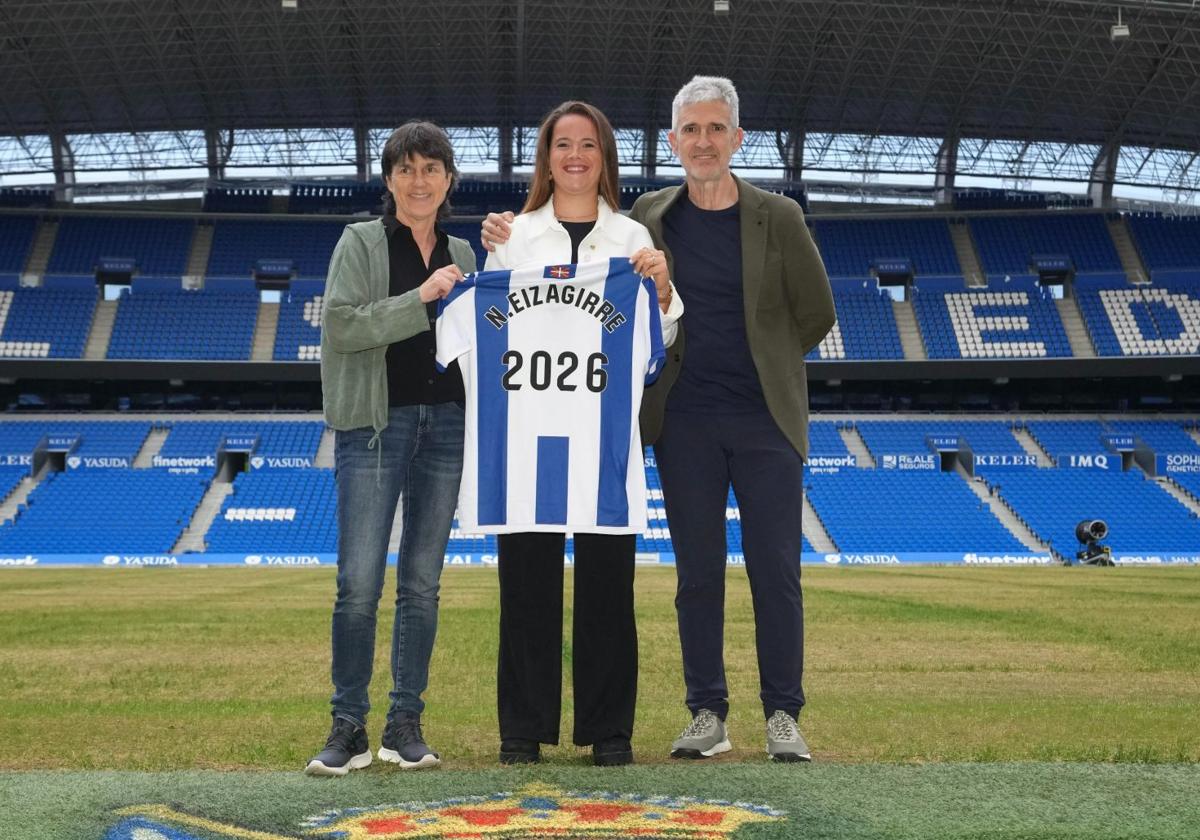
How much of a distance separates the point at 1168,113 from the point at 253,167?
31.3 meters

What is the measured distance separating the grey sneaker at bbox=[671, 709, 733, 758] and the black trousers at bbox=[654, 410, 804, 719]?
0.22ft

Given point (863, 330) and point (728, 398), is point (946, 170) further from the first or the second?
point (728, 398)

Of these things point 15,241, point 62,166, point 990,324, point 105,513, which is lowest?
point 105,513

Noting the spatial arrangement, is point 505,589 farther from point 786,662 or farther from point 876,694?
point 876,694

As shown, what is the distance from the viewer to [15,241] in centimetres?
4384

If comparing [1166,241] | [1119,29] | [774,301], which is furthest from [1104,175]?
[774,301]

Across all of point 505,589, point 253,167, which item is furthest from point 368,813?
point 253,167

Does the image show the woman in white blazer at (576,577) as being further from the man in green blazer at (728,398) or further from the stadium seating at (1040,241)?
the stadium seating at (1040,241)

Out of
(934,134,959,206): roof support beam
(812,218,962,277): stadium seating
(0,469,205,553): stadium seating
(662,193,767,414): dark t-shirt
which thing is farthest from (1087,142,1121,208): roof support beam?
(662,193,767,414): dark t-shirt

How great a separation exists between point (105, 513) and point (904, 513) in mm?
23358

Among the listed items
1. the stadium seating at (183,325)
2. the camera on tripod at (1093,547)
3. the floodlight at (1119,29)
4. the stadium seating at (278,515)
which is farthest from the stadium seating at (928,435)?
the stadium seating at (183,325)

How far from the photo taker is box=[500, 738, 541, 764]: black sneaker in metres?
4.62

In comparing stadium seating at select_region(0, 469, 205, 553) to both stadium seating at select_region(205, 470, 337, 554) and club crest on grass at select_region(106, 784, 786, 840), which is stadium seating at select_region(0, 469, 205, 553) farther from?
club crest on grass at select_region(106, 784, 786, 840)

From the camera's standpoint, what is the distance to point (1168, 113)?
38.4m
